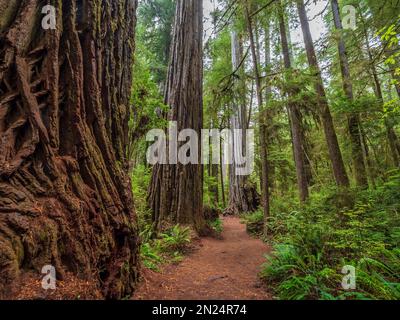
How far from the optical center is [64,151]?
2.21 metres

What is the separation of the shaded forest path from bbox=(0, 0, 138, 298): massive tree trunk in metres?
0.46

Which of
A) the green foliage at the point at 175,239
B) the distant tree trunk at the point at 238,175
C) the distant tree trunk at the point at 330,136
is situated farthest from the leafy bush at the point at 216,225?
the distant tree trunk at the point at 238,175

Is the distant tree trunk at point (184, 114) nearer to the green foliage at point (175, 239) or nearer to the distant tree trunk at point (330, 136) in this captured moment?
the green foliage at point (175, 239)

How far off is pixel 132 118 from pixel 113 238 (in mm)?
2596

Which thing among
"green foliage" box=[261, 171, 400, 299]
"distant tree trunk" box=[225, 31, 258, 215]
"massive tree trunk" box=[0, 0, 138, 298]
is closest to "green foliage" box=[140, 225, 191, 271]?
"massive tree trunk" box=[0, 0, 138, 298]

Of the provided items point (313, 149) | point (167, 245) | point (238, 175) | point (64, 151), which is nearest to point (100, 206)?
point (64, 151)

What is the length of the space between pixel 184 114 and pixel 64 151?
4243mm

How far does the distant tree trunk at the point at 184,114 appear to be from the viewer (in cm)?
573

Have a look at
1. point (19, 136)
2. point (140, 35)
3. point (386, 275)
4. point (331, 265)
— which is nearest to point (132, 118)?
point (19, 136)

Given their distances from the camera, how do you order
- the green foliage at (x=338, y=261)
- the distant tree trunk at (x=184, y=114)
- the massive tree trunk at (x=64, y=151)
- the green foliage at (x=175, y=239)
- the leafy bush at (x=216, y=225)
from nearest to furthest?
1. the massive tree trunk at (x=64, y=151)
2. the green foliage at (x=338, y=261)
3. the green foliage at (x=175, y=239)
4. the distant tree trunk at (x=184, y=114)
5. the leafy bush at (x=216, y=225)

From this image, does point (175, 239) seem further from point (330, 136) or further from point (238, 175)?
point (238, 175)

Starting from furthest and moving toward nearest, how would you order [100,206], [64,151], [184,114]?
[184,114]
[100,206]
[64,151]

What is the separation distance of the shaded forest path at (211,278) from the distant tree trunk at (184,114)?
113 centimetres

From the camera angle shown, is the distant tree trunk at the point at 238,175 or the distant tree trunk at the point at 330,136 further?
the distant tree trunk at the point at 238,175
